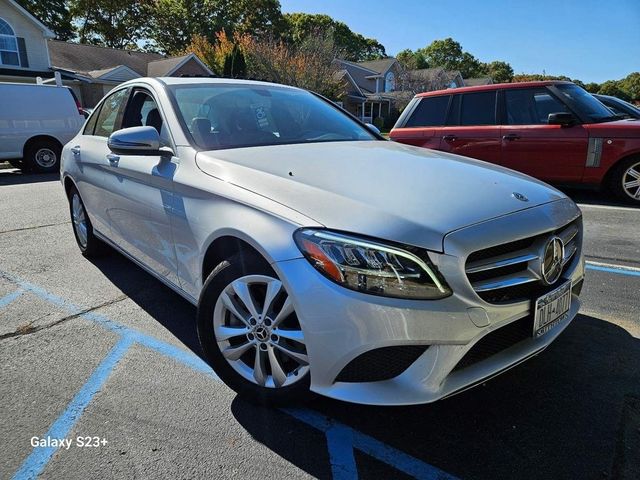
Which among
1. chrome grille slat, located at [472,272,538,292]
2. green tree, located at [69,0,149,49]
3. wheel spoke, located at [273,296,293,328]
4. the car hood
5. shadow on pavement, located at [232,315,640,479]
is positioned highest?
green tree, located at [69,0,149,49]

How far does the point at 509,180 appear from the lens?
96.9 inches

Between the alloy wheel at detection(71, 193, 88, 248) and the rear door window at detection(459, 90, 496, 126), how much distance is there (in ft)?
18.9

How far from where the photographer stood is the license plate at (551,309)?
1.99 m

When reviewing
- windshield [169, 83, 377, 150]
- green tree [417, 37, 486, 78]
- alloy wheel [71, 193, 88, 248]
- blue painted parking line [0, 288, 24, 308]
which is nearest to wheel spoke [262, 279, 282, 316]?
windshield [169, 83, 377, 150]

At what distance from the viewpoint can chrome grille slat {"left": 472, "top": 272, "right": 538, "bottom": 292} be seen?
1.83 m

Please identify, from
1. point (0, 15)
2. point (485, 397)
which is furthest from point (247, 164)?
point (0, 15)

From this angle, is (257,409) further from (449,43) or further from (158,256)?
(449,43)

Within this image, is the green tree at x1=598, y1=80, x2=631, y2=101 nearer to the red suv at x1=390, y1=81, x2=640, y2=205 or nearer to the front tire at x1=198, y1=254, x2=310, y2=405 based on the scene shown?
the red suv at x1=390, y1=81, x2=640, y2=205

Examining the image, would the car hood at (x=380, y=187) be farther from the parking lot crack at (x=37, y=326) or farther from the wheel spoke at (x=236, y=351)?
the parking lot crack at (x=37, y=326)

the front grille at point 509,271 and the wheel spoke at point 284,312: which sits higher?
the front grille at point 509,271

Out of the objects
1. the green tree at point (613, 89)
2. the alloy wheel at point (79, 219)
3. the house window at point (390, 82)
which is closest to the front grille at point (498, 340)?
the alloy wheel at point (79, 219)

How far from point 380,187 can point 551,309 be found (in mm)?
936

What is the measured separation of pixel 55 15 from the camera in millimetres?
44250

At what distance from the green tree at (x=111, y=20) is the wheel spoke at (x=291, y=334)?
52.1 metres
